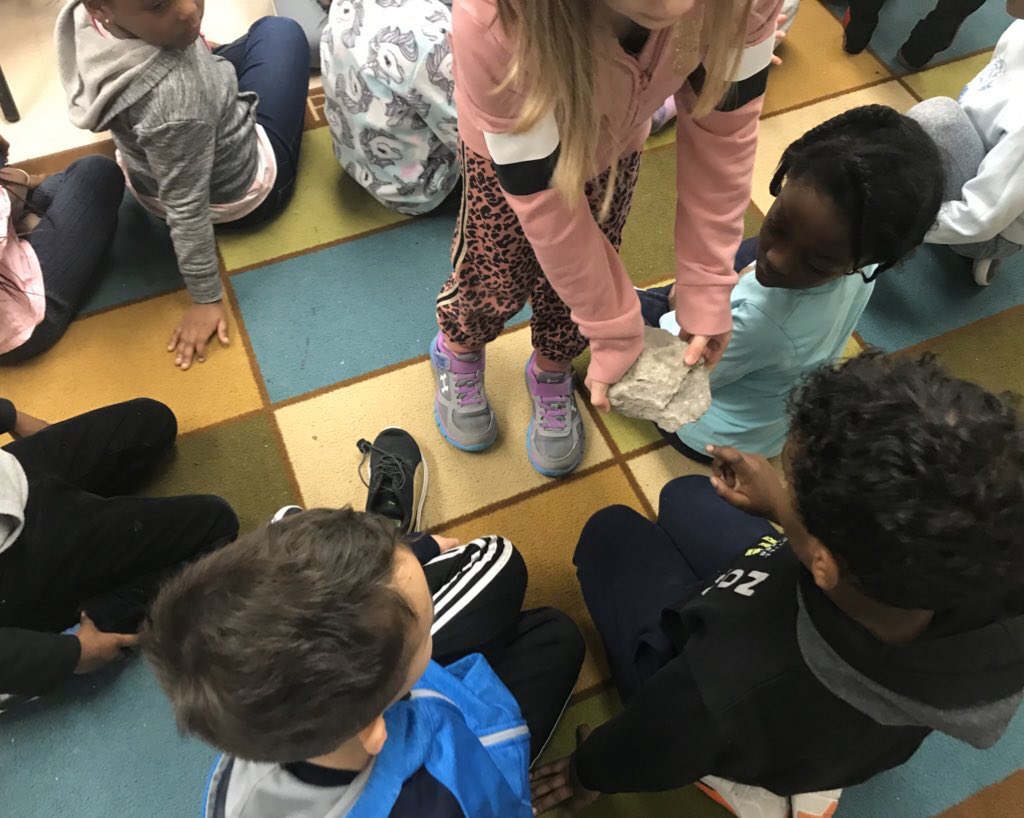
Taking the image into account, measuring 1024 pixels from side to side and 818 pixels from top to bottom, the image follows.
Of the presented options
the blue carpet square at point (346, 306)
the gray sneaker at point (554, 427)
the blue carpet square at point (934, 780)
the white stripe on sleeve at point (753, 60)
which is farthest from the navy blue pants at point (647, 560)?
the white stripe on sleeve at point (753, 60)

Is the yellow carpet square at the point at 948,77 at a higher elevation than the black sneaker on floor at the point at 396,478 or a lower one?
higher

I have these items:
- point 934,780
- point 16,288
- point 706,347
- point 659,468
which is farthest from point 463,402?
point 934,780

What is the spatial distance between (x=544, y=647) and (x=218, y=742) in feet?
2.11

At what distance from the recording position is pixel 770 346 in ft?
3.91

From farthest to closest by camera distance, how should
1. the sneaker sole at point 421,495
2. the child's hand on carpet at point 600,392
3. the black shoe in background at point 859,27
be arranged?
the black shoe in background at point 859,27 → the sneaker sole at point 421,495 → the child's hand on carpet at point 600,392

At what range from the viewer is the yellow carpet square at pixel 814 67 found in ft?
6.57

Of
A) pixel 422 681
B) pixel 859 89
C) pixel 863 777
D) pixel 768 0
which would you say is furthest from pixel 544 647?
pixel 859 89

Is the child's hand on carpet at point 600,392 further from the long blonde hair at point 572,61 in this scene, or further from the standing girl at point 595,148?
the long blonde hair at point 572,61

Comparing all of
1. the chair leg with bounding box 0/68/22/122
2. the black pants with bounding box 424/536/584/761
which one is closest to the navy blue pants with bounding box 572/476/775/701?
the black pants with bounding box 424/536/584/761

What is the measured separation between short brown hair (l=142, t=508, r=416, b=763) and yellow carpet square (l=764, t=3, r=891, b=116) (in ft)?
5.73

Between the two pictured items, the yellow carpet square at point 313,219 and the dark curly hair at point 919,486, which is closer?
the dark curly hair at point 919,486

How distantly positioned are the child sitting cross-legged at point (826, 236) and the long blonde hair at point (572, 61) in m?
0.23

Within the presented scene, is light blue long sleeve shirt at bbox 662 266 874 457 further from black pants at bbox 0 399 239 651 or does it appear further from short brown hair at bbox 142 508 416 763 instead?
black pants at bbox 0 399 239 651

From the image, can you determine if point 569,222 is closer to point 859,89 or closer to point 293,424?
point 293,424
